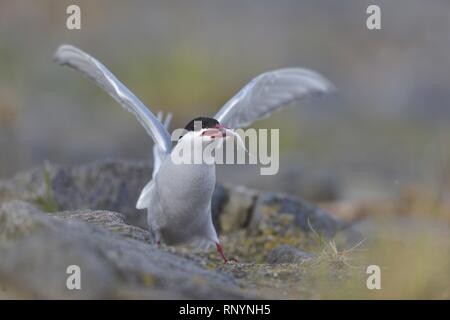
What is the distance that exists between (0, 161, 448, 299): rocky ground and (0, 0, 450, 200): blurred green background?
4966 mm

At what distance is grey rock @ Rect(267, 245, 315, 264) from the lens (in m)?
6.91

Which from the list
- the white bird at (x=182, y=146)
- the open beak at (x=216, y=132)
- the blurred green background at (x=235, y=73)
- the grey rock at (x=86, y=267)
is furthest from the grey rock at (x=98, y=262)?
the blurred green background at (x=235, y=73)

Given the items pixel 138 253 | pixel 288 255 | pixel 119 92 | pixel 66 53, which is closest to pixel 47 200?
pixel 66 53

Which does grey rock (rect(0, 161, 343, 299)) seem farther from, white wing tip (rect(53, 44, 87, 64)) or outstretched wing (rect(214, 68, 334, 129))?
white wing tip (rect(53, 44, 87, 64))

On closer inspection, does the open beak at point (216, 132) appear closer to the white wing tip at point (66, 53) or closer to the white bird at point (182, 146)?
the white bird at point (182, 146)

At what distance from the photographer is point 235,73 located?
16719mm

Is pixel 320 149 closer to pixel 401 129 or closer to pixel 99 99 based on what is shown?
pixel 401 129

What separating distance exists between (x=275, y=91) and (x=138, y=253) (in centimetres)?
383

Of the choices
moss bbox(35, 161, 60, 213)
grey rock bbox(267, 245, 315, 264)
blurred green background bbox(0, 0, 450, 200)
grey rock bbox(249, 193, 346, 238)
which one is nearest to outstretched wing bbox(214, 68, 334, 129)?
grey rock bbox(249, 193, 346, 238)

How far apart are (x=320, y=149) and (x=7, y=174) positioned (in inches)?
207

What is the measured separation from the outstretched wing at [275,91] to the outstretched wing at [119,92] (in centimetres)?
89

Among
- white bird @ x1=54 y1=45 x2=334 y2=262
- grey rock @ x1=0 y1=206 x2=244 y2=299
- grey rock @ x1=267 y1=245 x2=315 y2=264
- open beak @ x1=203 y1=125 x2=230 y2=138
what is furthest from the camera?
grey rock @ x1=267 y1=245 x2=315 y2=264

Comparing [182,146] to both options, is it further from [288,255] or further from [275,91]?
[275,91]

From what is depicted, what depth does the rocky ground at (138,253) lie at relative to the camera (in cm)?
479
